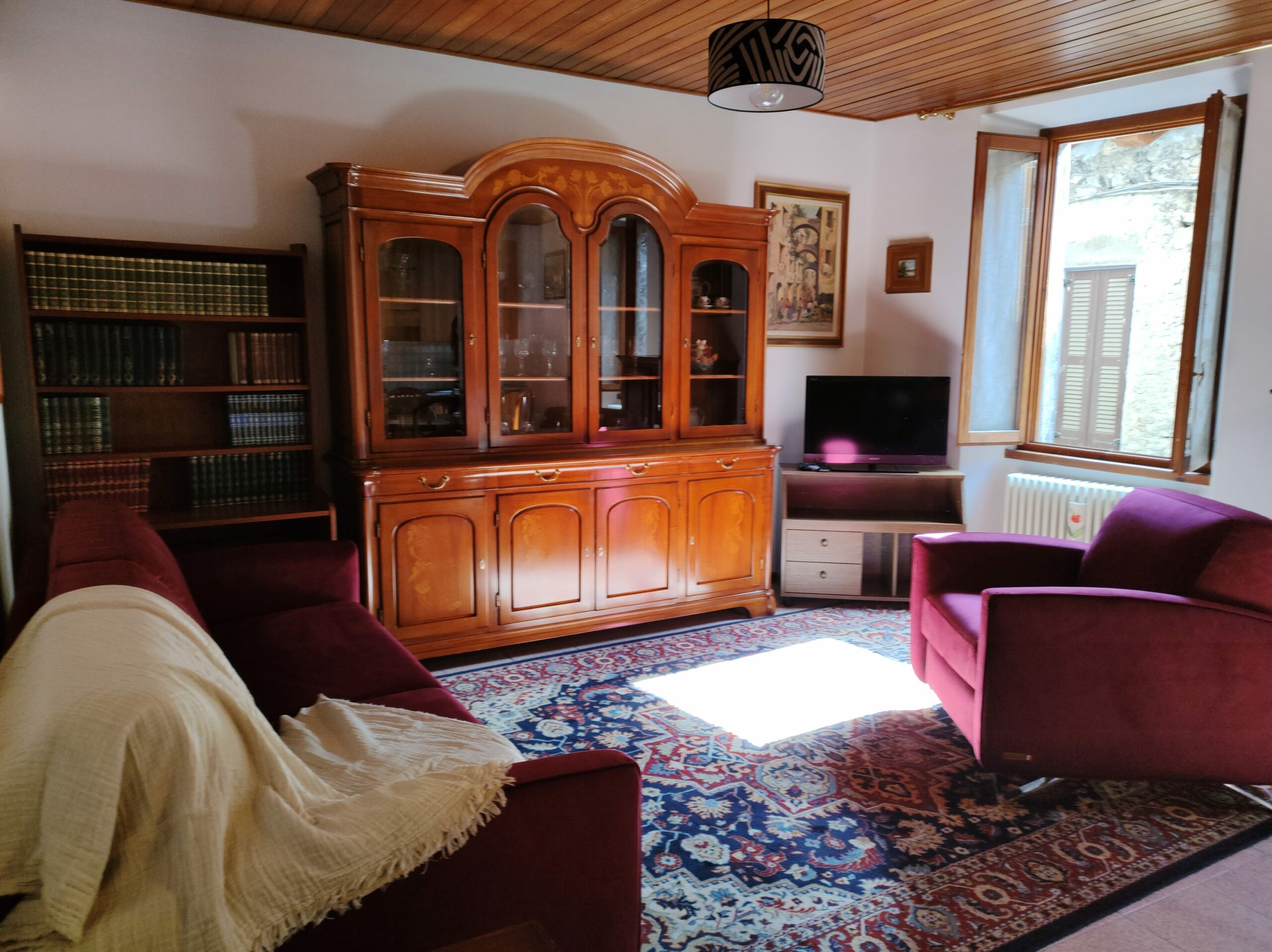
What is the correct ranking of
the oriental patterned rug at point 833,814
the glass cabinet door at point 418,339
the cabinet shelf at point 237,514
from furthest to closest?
the glass cabinet door at point 418,339, the cabinet shelf at point 237,514, the oriental patterned rug at point 833,814

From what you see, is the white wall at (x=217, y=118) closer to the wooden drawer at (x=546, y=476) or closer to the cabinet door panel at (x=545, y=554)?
the wooden drawer at (x=546, y=476)

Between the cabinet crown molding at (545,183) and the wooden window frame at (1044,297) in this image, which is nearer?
the cabinet crown molding at (545,183)

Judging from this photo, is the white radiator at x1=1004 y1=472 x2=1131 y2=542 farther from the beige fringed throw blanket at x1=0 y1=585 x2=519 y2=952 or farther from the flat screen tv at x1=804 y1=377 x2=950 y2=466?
the beige fringed throw blanket at x1=0 y1=585 x2=519 y2=952

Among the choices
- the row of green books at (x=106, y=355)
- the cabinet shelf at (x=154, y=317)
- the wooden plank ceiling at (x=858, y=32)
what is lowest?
the row of green books at (x=106, y=355)

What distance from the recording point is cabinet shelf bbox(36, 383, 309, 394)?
295 centimetres

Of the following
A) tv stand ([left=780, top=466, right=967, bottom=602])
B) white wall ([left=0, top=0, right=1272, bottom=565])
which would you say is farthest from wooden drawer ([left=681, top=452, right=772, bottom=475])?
white wall ([left=0, top=0, right=1272, bottom=565])

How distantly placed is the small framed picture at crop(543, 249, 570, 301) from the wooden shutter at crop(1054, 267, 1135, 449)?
101 inches

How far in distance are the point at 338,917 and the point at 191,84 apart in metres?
3.10

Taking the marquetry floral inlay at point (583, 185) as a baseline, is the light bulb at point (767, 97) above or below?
above

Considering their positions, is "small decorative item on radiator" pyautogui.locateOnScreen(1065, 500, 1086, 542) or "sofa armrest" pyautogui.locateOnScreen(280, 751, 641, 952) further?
"small decorative item on radiator" pyautogui.locateOnScreen(1065, 500, 1086, 542)

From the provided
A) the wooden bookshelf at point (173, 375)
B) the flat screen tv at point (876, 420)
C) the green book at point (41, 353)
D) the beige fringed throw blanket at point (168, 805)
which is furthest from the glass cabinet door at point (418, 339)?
the beige fringed throw blanket at point (168, 805)

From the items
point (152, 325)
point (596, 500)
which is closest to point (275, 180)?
point (152, 325)

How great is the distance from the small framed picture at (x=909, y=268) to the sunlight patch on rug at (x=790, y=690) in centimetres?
202

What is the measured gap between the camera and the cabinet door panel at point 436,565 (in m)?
3.37
